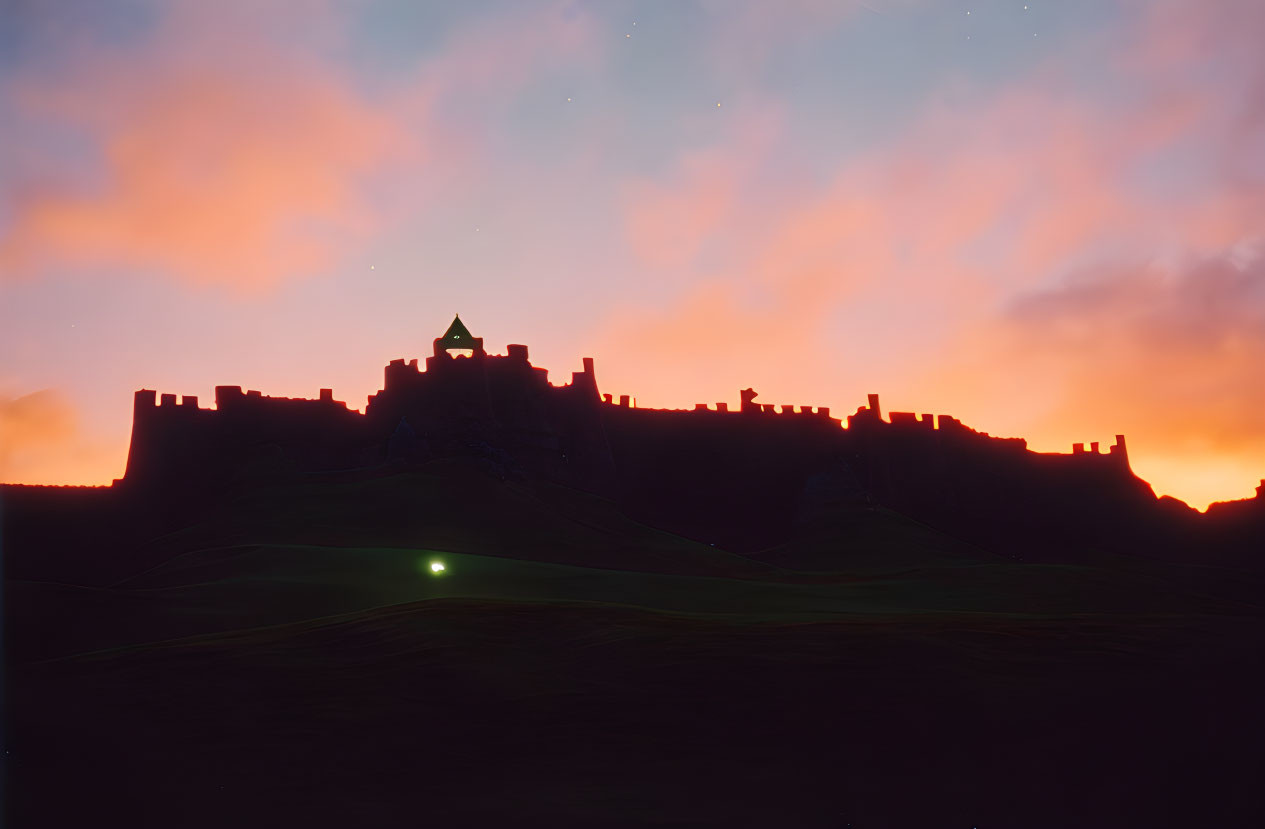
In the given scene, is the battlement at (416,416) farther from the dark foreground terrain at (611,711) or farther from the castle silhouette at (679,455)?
the dark foreground terrain at (611,711)

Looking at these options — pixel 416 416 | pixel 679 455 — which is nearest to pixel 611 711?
pixel 416 416

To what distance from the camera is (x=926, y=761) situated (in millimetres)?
13445

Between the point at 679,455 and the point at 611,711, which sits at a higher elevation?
the point at 679,455

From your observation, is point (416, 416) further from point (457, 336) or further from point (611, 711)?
point (611, 711)

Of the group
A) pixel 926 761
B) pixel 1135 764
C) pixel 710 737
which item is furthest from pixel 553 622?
pixel 1135 764

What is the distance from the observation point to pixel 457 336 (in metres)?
63.9

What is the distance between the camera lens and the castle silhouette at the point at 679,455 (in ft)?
193

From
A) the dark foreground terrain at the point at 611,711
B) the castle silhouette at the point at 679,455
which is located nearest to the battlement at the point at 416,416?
the castle silhouette at the point at 679,455

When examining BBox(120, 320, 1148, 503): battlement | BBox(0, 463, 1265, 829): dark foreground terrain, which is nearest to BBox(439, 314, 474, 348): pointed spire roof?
BBox(120, 320, 1148, 503): battlement

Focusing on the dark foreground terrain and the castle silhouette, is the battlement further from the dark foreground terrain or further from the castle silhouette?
the dark foreground terrain

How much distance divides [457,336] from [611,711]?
49977 millimetres

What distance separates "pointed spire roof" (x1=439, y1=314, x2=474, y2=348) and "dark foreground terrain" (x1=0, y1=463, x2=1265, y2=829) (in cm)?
3135

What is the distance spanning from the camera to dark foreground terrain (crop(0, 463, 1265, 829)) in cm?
1191

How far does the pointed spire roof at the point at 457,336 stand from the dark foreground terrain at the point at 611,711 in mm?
31352
